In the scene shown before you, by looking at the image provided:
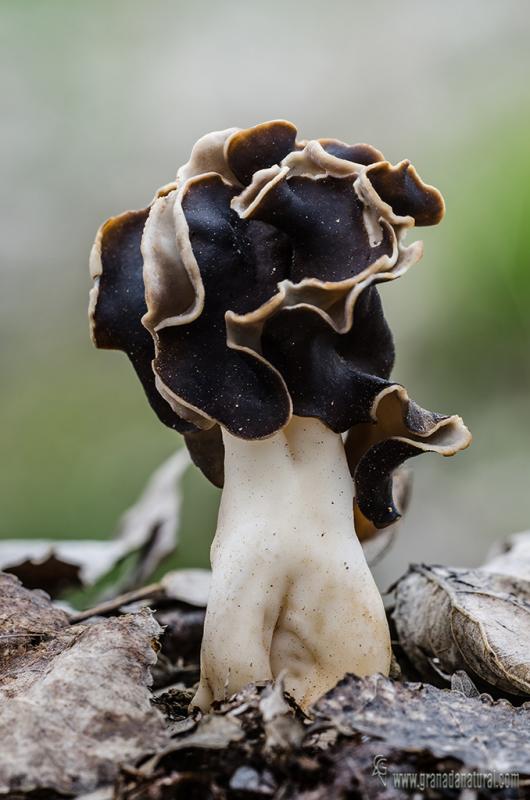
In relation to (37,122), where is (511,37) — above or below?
above

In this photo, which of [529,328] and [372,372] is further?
[529,328]

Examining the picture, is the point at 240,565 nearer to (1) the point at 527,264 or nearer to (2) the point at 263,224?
(2) the point at 263,224

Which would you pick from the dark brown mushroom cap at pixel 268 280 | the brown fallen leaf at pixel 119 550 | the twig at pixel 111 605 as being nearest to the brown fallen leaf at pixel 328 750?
the dark brown mushroom cap at pixel 268 280

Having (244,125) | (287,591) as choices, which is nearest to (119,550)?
(287,591)

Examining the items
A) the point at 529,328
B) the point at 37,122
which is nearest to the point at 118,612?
the point at 529,328

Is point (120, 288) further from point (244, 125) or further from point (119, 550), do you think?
point (244, 125)

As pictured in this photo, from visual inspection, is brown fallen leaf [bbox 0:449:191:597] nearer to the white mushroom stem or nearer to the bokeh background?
the white mushroom stem
